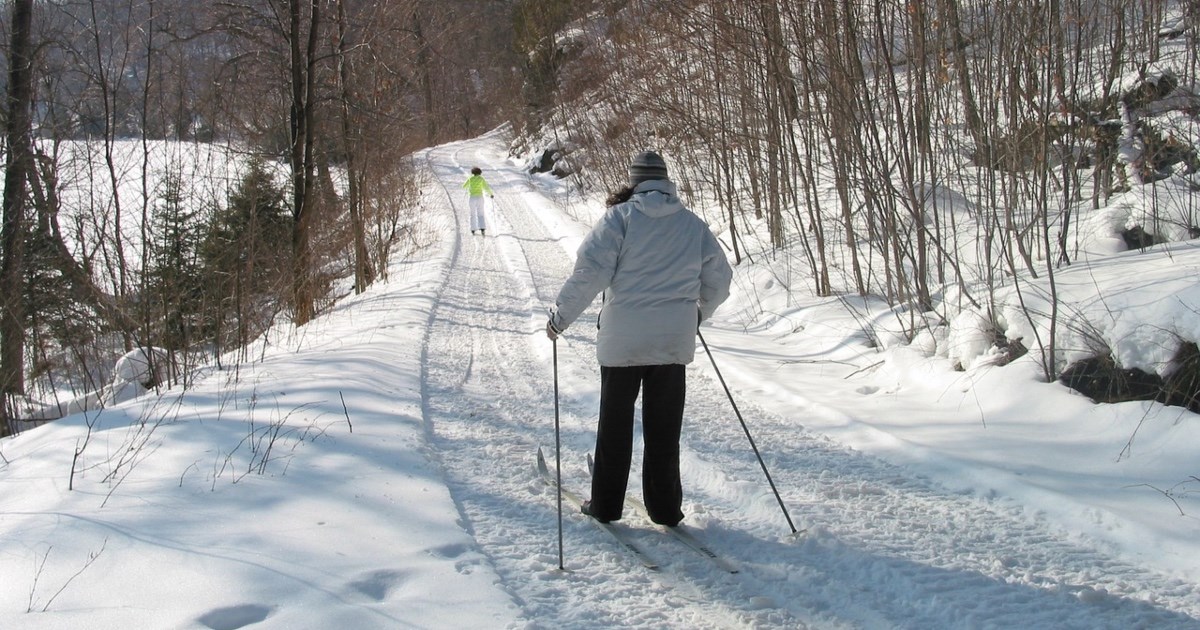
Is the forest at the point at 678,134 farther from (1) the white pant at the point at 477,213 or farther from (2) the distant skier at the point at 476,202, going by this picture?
(1) the white pant at the point at 477,213

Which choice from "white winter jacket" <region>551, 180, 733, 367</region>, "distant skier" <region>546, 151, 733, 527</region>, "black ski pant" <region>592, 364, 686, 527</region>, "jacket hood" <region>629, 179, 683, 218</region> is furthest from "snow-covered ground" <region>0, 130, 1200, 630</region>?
"jacket hood" <region>629, 179, 683, 218</region>

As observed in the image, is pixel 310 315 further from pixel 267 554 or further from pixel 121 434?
pixel 267 554

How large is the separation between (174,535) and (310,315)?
10373 millimetres

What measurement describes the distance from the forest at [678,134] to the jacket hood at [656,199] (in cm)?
348

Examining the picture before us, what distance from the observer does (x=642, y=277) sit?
444 centimetres

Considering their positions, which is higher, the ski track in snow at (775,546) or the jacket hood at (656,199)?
the jacket hood at (656,199)

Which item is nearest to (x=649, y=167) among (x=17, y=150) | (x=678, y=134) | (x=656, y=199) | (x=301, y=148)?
(x=656, y=199)

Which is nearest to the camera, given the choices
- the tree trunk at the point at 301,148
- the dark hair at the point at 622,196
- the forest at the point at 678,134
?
the dark hair at the point at 622,196

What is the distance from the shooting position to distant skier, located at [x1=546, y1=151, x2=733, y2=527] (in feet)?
14.4

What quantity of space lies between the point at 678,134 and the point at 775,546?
10.1m

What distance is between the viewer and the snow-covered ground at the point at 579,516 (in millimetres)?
3574

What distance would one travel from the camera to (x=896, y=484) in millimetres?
5148

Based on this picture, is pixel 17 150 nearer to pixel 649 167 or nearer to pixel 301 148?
pixel 301 148

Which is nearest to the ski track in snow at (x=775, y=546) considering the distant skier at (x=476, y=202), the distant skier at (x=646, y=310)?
the distant skier at (x=646, y=310)
